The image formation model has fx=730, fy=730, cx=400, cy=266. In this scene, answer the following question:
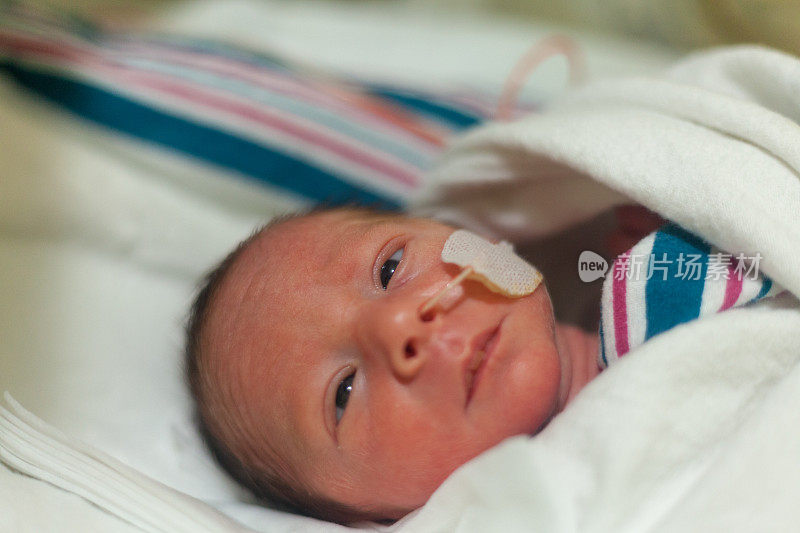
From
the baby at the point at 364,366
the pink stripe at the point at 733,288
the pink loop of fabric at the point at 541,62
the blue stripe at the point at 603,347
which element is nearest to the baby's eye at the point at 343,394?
the baby at the point at 364,366

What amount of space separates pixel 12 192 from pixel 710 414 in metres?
1.11

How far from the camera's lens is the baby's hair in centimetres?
95

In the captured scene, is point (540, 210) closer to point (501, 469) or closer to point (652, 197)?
point (652, 197)

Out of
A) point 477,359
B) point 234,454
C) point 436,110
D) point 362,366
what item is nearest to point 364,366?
point 362,366

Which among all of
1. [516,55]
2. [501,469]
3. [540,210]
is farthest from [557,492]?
[516,55]

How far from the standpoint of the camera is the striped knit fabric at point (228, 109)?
1.30 m

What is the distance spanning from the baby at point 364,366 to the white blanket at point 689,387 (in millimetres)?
62

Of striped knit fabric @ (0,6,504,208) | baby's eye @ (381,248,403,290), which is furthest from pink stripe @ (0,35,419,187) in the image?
baby's eye @ (381,248,403,290)

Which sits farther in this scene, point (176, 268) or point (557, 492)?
point (176, 268)

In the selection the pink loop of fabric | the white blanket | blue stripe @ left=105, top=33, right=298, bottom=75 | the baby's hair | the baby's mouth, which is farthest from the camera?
the pink loop of fabric

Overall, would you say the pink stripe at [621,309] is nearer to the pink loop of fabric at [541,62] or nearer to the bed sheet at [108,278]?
the bed sheet at [108,278]

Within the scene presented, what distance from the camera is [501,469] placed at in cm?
72

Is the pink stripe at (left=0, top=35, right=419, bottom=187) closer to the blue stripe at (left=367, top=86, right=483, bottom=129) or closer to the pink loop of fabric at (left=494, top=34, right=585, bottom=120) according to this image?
the blue stripe at (left=367, top=86, right=483, bottom=129)

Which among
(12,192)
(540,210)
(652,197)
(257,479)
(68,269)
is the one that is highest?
(652,197)
